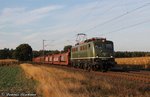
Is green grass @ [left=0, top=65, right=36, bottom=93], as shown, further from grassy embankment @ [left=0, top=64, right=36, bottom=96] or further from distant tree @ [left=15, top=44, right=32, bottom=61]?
distant tree @ [left=15, top=44, right=32, bottom=61]

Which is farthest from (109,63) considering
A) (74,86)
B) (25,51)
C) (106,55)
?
(25,51)

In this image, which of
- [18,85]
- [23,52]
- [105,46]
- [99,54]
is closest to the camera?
[18,85]

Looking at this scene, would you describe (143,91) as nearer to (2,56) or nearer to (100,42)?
(100,42)

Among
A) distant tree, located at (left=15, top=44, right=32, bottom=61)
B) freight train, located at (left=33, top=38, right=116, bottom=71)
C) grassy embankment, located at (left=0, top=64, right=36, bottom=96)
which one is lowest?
grassy embankment, located at (left=0, top=64, right=36, bottom=96)

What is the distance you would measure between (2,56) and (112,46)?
159 m

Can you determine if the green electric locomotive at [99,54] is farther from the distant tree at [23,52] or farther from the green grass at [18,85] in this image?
the distant tree at [23,52]

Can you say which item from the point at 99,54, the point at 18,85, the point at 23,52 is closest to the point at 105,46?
the point at 99,54

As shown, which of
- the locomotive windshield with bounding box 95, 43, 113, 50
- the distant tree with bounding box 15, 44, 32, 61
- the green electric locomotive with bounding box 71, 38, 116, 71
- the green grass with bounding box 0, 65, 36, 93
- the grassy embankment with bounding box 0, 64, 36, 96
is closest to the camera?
the grassy embankment with bounding box 0, 64, 36, 96

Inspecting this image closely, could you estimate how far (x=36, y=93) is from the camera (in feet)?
53.4

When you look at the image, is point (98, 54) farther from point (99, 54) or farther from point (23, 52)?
point (23, 52)

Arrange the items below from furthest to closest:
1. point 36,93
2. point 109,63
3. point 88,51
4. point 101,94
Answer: point 88,51 → point 109,63 → point 36,93 → point 101,94

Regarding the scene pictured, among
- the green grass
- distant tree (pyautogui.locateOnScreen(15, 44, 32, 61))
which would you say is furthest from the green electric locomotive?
distant tree (pyautogui.locateOnScreen(15, 44, 32, 61))

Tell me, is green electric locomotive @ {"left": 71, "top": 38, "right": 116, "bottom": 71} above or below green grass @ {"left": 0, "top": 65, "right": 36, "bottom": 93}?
above

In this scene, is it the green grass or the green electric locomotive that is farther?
the green electric locomotive
